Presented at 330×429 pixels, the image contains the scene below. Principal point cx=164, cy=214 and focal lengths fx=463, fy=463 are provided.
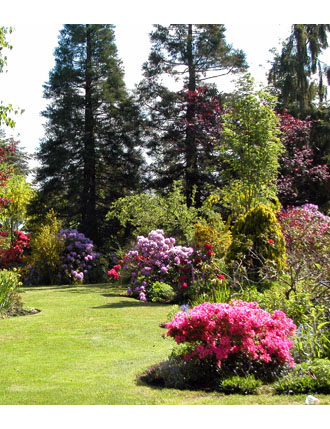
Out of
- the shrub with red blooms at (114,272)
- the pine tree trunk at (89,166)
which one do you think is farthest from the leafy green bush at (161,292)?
the pine tree trunk at (89,166)

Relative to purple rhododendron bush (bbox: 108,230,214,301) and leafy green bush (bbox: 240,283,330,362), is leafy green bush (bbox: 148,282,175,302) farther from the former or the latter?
leafy green bush (bbox: 240,283,330,362)

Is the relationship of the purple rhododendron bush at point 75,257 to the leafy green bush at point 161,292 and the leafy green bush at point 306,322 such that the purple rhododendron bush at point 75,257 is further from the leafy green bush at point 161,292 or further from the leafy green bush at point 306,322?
the leafy green bush at point 306,322

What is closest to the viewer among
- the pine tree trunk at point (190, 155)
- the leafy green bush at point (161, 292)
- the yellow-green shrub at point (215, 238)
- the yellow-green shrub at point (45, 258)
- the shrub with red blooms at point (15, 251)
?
the leafy green bush at point (161, 292)

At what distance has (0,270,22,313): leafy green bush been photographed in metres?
8.80

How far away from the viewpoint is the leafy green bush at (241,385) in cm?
434

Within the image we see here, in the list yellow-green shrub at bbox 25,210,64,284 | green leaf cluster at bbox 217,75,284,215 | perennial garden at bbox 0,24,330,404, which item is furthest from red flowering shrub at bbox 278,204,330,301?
yellow-green shrub at bbox 25,210,64,284

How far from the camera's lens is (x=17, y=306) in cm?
931

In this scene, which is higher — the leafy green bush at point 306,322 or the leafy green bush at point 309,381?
the leafy green bush at point 306,322

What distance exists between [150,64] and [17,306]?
17061 mm

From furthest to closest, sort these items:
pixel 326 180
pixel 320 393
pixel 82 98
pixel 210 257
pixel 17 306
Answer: pixel 82 98, pixel 326 180, pixel 210 257, pixel 17 306, pixel 320 393

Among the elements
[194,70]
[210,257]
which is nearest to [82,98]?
[194,70]

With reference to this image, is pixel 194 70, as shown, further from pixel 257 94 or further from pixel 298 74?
pixel 257 94

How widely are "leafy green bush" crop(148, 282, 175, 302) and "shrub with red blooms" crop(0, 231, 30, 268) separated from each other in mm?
8559

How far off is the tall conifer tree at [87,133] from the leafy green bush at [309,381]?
58.8ft
